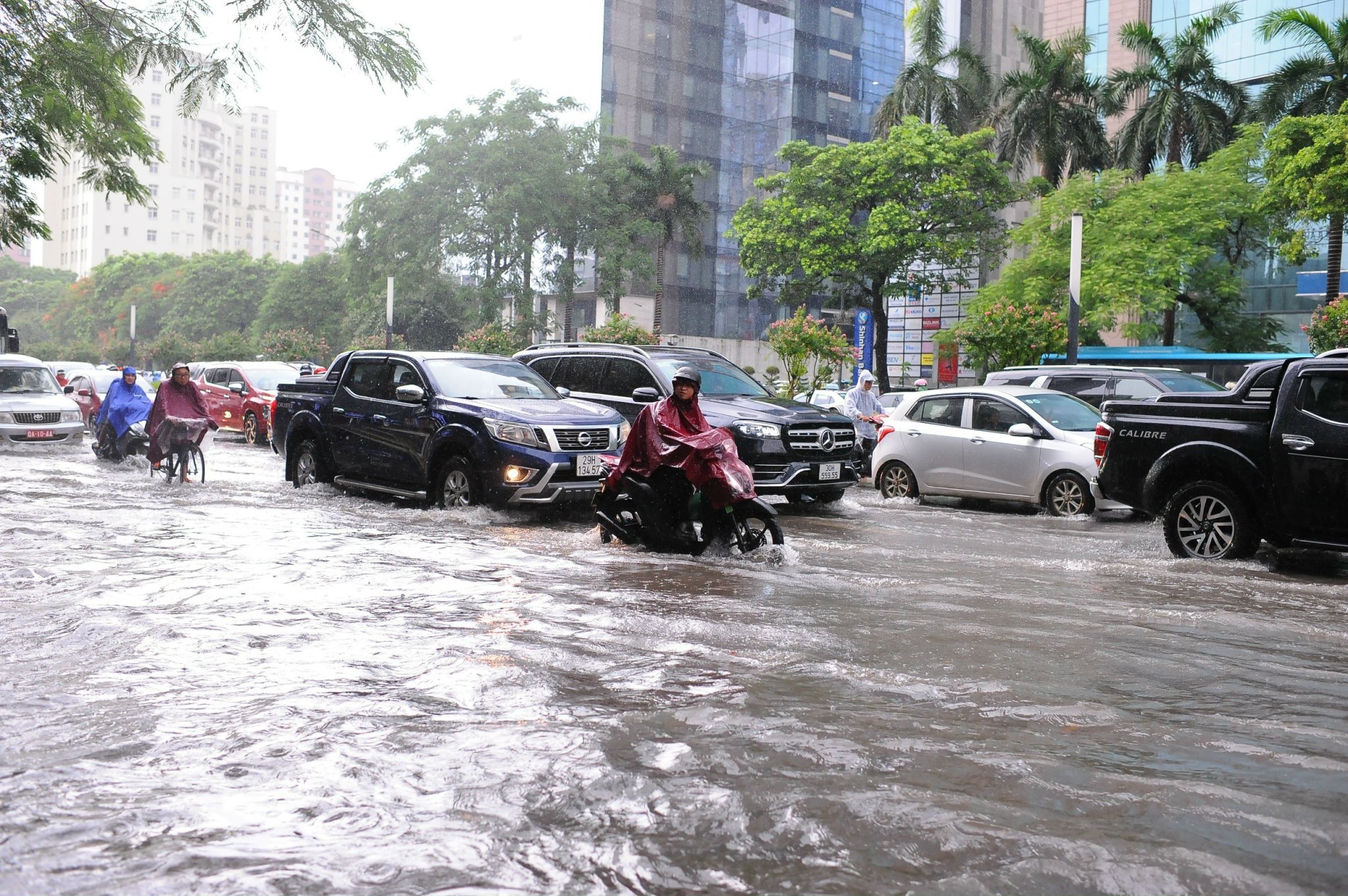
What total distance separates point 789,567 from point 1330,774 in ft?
17.9

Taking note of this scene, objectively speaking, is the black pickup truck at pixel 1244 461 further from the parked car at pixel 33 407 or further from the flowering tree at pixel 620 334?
the flowering tree at pixel 620 334

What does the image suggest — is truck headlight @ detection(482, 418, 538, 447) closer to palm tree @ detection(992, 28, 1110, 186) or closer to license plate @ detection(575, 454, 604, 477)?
license plate @ detection(575, 454, 604, 477)

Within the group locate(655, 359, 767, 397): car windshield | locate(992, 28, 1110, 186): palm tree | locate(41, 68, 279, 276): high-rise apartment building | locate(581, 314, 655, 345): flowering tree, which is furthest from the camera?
locate(41, 68, 279, 276): high-rise apartment building

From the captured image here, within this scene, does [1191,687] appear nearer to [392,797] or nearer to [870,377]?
[392,797]

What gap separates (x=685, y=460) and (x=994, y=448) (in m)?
6.29

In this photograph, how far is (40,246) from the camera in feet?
568

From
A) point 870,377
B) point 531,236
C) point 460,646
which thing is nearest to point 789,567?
point 460,646

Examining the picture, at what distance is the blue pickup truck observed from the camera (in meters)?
12.2

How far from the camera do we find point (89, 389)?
28875 millimetres

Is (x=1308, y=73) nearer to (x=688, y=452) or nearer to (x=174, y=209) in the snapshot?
(x=688, y=452)

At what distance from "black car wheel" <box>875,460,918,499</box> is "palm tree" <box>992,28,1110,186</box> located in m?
33.8

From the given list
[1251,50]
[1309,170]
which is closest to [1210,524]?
[1309,170]

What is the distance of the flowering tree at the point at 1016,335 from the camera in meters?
27.0

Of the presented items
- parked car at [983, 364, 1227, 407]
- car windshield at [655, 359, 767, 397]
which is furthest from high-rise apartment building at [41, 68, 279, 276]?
car windshield at [655, 359, 767, 397]
